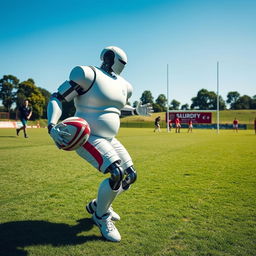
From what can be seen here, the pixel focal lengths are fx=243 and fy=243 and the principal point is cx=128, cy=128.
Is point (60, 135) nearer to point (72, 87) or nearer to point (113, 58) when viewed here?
point (72, 87)

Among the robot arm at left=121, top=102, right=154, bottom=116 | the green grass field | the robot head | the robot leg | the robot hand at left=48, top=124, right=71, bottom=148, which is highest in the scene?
the robot head

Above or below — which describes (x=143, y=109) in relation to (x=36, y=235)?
above

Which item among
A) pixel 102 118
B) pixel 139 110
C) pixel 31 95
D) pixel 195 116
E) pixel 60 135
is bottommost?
pixel 195 116

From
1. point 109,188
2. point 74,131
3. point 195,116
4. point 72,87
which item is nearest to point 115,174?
point 109,188

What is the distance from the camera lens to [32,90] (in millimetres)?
77438

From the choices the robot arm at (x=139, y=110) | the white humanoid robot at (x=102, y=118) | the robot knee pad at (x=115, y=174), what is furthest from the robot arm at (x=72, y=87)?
the robot arm at (x=139, y=110)

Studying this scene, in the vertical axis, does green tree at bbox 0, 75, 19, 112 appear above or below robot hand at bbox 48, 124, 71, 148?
above

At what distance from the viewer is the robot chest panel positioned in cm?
277

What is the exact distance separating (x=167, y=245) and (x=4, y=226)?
1854mm

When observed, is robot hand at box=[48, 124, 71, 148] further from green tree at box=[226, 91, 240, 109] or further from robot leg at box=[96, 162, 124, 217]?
green tree at box=[226, 91, 240, 109]

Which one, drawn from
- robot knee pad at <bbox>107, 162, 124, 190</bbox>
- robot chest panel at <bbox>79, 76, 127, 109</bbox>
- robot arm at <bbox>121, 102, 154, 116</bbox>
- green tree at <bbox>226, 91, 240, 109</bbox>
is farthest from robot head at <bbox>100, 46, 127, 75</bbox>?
green tree at <bbox>226, 91, 240, 109</bbox>

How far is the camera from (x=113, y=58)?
3059 mm

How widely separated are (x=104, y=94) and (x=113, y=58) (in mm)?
555

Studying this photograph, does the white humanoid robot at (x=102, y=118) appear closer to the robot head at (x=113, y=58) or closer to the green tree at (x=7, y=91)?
the robot head at (x=113, y=58)
